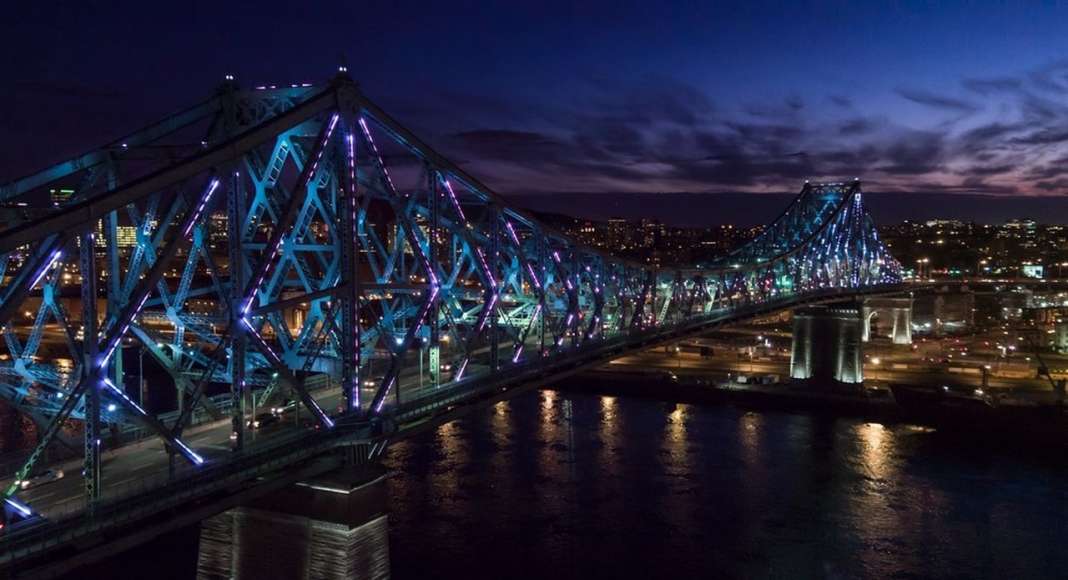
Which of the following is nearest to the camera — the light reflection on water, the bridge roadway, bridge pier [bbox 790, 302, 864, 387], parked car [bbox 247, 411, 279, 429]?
the bridge roadway

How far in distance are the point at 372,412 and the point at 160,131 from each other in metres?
8.68

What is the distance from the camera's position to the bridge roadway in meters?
14.0

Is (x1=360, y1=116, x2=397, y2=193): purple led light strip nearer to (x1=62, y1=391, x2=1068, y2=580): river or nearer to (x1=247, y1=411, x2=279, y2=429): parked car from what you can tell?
(x1=247, y1=411, x2=279, y2=429): parked car

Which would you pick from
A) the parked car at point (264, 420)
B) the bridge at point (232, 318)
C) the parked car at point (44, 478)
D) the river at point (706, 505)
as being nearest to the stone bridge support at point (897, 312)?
the river at point (706, 505)

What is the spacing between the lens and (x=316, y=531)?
63.3ft

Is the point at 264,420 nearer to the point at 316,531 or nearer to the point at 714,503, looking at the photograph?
the point at 316,531

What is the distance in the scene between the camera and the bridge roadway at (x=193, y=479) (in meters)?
14.0

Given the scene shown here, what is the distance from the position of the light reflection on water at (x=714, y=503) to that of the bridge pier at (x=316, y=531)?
8.12 meters

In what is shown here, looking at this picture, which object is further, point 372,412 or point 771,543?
point 771,543

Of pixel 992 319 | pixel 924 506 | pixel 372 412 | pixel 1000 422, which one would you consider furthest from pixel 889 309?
pixel 372 412

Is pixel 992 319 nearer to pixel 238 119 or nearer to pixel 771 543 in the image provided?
pixel 771 543

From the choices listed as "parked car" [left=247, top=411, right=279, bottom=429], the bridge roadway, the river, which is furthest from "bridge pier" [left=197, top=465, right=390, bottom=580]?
the river

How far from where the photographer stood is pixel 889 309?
3605 inches

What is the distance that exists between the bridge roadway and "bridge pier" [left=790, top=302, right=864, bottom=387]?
41.6 m
